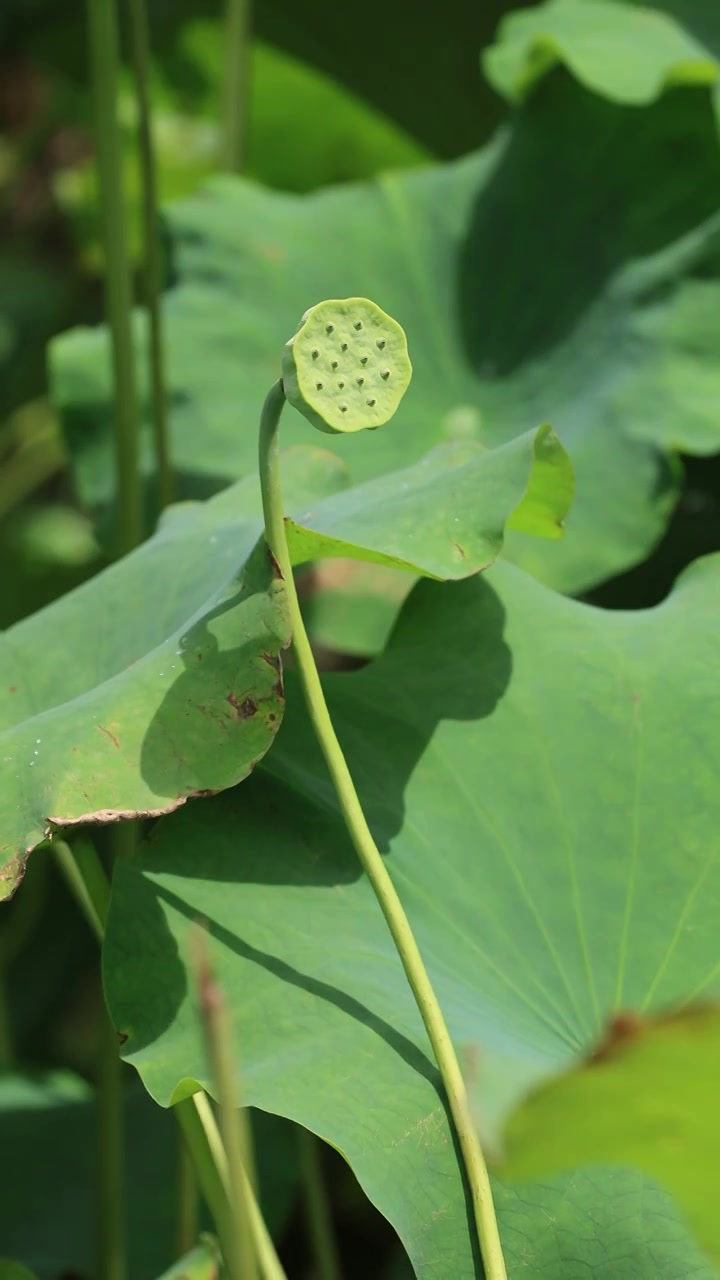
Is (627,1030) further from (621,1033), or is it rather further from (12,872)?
(12,872)

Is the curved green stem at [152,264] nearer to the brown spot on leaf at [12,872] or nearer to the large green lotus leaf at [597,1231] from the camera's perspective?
the brown spot on leaf at [12,872]

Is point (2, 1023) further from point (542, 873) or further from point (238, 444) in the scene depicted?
point (542, 873)

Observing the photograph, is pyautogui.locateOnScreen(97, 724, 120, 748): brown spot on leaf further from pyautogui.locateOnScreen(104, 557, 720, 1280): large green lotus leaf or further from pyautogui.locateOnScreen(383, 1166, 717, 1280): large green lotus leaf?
pyautogui.locateOnScreen(383, 1166, 717, 1280): large green lotus leaf

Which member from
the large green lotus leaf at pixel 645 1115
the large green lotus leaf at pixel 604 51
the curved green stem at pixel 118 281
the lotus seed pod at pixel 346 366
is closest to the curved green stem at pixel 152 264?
the curved green stem at pixel 118 281

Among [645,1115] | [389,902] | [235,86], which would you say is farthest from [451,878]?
[235,86]

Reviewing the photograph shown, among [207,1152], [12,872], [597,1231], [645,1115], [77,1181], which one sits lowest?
[77,1181]

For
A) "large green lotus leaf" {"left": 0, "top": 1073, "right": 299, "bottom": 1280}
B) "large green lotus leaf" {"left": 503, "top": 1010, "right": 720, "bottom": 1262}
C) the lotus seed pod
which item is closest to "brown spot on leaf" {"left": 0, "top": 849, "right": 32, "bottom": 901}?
the lotus seed pod
